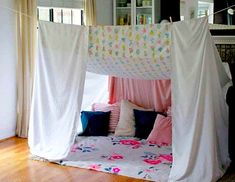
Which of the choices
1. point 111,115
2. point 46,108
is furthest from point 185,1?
point 46,108

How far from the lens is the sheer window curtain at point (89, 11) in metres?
5.62

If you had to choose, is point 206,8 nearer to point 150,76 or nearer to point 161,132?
point 150,76

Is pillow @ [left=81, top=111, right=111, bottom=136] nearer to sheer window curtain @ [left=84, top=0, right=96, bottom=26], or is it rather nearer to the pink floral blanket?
the pink floral blanket

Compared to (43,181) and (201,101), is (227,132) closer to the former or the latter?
(201,101)

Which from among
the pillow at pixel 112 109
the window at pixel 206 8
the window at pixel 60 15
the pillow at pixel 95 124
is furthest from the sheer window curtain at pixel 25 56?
the window at pixel 206 8

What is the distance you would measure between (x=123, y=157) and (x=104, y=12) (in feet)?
9.84

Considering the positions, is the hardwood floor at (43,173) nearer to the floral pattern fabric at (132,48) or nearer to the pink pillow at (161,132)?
the pink pillow at (161,132)

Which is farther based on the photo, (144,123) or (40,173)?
(144,123)

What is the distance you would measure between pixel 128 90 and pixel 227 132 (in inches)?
76.0

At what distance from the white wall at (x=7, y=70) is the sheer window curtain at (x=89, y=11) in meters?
1.23

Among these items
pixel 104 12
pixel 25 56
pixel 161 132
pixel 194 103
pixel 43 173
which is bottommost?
pixel 43 173

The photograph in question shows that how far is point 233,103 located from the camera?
3389 mm

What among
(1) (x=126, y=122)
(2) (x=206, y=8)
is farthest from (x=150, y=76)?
(2) (x=206, y=8)

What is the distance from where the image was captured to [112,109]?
5.04m
